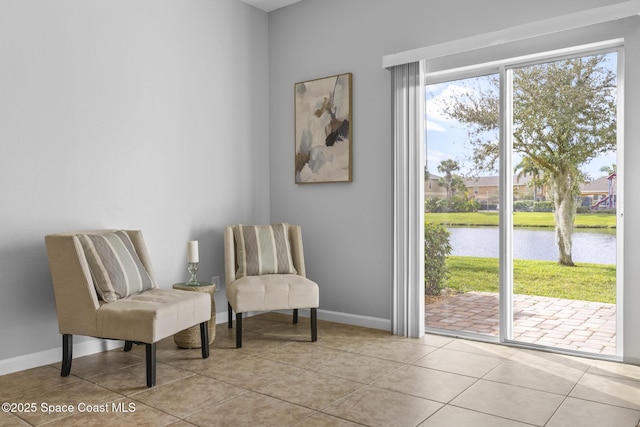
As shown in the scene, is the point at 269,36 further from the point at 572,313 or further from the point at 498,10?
the point at 572,313

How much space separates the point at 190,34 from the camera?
161 inches

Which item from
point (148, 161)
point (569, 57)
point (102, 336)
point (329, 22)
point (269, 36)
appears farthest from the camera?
point (269, 36)

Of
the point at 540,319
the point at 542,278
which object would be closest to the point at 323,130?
the point at 542,278

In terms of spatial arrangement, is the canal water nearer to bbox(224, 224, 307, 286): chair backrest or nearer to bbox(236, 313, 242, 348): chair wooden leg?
bbox(224, 224, 307, 286): chair backrest

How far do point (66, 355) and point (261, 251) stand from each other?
160 cm

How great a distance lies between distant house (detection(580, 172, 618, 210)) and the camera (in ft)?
10.7

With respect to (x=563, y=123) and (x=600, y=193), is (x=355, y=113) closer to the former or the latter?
(x=563, y=123)

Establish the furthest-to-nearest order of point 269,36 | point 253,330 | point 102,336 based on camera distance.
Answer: point 269,36, point 253,330, point 102,336

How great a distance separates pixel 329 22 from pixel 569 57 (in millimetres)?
2015

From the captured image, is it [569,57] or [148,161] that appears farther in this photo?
[148,161]

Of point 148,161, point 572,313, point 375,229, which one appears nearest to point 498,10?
point 375,229

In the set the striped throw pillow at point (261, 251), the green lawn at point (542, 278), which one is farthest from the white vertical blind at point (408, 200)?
the striped throw pillow at point (261, 251)

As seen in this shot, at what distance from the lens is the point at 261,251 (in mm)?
4047

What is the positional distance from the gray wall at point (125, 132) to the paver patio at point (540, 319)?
6.48ft
